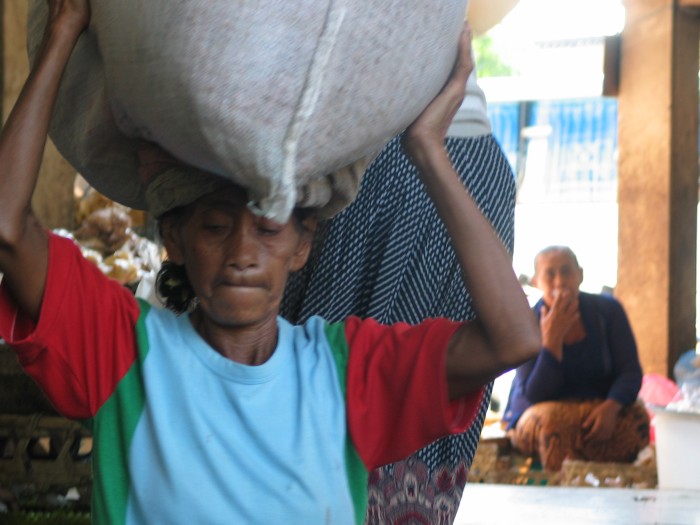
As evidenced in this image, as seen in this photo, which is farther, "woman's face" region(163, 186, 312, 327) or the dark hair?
the dark hair

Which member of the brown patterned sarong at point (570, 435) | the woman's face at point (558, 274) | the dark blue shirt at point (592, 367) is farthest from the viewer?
the woman's face at point (558, 274)

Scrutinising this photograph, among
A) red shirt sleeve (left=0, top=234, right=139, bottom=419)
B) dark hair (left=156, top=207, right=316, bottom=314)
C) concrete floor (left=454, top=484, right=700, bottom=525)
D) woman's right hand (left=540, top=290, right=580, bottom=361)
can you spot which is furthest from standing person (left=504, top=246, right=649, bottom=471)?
red shirt sleeve (left=0, top=234, right=139, bottom=419)

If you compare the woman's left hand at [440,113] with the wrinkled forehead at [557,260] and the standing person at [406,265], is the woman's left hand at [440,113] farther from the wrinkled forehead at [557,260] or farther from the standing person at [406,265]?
the wrinkled forehead at [557,260]

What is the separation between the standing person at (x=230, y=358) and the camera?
1.74 meters

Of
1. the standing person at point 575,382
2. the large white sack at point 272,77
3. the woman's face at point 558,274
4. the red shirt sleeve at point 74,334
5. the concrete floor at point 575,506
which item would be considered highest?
the woman's face at point 558,274

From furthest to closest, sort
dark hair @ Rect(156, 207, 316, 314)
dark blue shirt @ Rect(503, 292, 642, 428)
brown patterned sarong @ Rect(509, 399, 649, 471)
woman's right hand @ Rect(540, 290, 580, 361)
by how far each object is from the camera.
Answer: woman's right hand @ Rect(540, 290, 580, 361), dark blue shirt @ Rect(503, 292, 642, 428), brown patterned sarong @ Rect(509, 399, 649, 471), dark hair @ Rect(156, 207, 316, 314)

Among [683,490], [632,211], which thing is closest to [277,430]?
[683,490]

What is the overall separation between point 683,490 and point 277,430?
3.73 meters

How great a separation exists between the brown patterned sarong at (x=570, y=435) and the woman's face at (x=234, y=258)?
15.9ft

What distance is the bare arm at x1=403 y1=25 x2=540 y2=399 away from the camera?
1.82 m

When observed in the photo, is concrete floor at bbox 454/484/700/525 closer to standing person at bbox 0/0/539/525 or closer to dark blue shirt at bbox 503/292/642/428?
dark blue shirt at bbox 503/292/642/428

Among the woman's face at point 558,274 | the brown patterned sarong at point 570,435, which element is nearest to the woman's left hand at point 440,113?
the brown patterned sarong at point 570,435

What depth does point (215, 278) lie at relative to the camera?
181 centimetres

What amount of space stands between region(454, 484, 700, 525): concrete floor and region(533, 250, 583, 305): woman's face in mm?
2033
